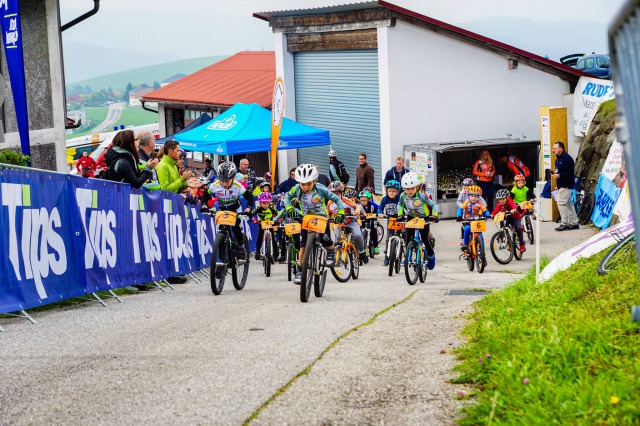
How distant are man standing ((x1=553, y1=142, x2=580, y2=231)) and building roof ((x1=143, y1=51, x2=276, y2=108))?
51.4ft

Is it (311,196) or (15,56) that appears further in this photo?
(15,56)

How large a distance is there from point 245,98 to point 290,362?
31394 millimetres

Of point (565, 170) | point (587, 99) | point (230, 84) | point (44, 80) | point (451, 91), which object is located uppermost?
point (230, 84)

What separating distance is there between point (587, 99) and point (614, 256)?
63.7 feet

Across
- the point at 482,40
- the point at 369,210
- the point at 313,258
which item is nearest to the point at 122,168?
the point at 313,258

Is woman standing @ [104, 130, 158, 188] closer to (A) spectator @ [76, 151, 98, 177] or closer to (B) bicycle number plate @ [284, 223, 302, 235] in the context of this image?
(A) spectator @ [76, 151, 98, 177]

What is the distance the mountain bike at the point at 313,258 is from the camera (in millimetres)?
12398

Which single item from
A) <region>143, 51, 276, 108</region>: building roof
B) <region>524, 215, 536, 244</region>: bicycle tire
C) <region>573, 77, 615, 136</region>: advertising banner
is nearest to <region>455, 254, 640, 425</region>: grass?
<region>524, 215, 536, 244</region>: bicycle tire

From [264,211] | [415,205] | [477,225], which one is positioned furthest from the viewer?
[264,211]

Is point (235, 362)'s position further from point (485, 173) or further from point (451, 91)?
point (451, 91)

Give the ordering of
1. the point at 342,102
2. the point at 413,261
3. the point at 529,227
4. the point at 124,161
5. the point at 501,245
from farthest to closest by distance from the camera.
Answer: the point at 342,102 → the point at 529,227 → the point at 501,245 → the point at 413,261 → the point at 124,161

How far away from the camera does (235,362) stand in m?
7.95

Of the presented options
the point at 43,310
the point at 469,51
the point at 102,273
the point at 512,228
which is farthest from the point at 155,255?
the point at 469,51

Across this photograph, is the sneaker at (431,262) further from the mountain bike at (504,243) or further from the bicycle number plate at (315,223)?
the bicycle number plate at (315,223)
